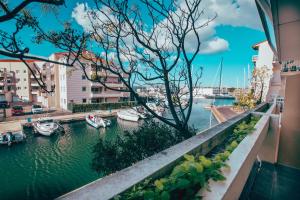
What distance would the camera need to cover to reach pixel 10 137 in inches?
611

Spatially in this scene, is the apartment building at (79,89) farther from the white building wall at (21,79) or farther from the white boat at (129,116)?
the white building wall at (21,79)

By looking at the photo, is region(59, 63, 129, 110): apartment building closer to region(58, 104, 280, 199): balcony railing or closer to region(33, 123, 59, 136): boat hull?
region(33, 123, 59, 136): boat hull

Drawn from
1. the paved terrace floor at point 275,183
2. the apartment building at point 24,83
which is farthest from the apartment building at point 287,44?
the apartment building at point 24,83

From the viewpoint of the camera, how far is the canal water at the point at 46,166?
9797mm

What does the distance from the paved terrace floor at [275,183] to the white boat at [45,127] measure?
61.0ft

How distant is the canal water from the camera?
9797mm

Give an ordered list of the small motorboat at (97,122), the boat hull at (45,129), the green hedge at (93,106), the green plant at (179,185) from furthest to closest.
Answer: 1. the green hedge at (93,106)
2. the small motorboat at (97,122)
3. the boat hull at (45,129)
4. the green plant at (179,185)

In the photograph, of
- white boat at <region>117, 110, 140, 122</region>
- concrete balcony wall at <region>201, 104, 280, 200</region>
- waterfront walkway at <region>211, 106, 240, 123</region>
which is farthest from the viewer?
white boat at <region>117, 110, 140, 122</region>

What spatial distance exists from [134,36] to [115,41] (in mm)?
669

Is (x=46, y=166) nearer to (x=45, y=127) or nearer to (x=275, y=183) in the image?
(x=45, y=127)

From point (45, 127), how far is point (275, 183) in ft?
63.9

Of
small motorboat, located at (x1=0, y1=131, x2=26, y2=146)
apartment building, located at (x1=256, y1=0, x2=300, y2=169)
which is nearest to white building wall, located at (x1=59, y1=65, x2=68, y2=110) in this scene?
small motorboat, located at (x1=0, y1=131, x2=26, y2=146)

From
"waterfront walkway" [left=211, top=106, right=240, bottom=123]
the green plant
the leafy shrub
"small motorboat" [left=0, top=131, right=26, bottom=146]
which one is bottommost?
"small motorboat" [left=0, top=131, right=26, bottom=146]

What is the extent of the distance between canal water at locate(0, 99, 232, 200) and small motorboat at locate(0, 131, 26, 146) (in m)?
0.40
